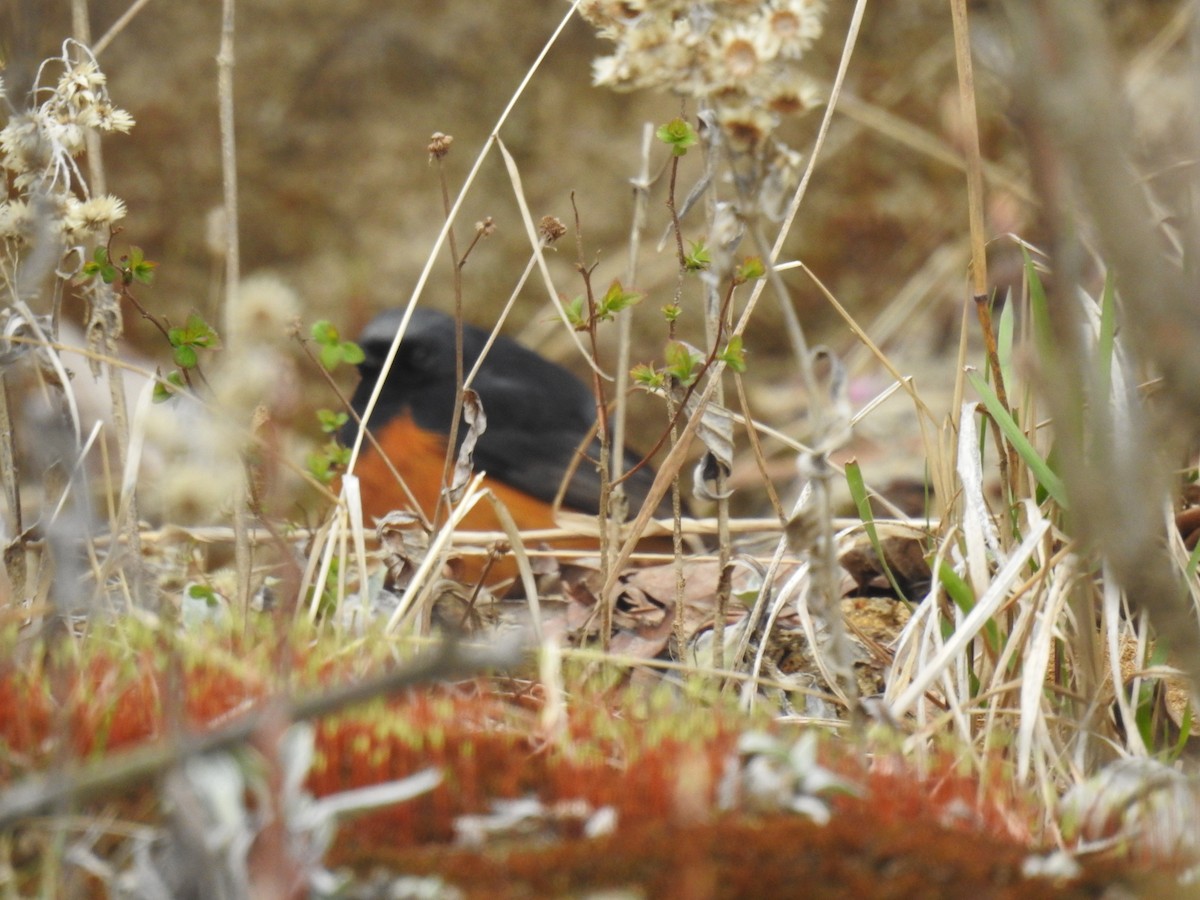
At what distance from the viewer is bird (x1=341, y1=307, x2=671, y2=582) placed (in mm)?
4500

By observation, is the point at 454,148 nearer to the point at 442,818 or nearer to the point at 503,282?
the point at 503,282

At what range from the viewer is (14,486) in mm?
2170

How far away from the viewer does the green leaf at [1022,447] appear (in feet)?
6.39

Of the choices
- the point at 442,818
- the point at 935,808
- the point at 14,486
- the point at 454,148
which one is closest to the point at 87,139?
the point at 14,486

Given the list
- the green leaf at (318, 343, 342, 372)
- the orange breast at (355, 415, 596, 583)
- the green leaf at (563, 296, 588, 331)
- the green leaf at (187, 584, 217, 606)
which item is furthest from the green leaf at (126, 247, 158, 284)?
the orange breast at (355, 415, 596, 583)

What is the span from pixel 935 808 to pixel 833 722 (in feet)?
1.80

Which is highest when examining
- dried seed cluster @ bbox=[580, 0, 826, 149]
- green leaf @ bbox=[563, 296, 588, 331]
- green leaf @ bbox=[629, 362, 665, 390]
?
dried seed cluster @ bbox=[580, 0, 826, 149]

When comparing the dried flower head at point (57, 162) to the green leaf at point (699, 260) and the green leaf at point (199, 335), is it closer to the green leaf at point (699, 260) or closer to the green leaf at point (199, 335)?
the green leaf at point (199, 335)

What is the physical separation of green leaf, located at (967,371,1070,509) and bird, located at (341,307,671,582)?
2457 mm

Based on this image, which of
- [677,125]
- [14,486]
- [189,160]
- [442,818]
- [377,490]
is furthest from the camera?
[189,160]

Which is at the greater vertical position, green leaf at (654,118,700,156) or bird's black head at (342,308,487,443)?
green leaf at (654,118,700,156)

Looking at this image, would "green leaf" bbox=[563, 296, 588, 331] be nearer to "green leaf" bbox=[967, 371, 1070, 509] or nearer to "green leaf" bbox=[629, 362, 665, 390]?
"green leaf" bbox=[629, 362, 665, 390]

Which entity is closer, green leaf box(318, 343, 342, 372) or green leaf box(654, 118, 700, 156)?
green leaf box(654, 118, 700, 156)

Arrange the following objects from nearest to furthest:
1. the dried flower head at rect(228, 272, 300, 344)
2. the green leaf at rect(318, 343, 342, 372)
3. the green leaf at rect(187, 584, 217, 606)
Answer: the dried flower head at rect(228, 272, 300, 344) → the green leaf at rect(187, 584, 217, 606) → the green leaf at rect(318, 343, 342, 372)
